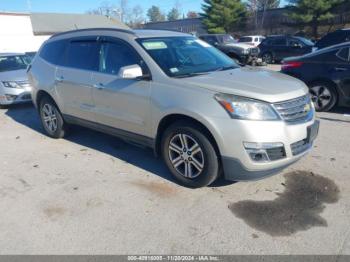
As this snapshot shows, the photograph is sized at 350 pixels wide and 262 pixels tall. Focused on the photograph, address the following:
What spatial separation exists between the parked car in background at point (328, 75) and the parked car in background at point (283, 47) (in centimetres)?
1218

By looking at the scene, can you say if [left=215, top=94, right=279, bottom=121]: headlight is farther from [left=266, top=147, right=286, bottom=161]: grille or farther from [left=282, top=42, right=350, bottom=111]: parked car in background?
[left=282, top=42, right=350, bottom=111]: parked car in background

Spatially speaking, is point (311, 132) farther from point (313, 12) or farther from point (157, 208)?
point (313, 12)

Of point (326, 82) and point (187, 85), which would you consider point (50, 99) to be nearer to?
point (187, 85)

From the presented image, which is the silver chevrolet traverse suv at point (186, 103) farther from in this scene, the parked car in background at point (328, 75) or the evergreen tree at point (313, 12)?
the evergreen tree at point (313, 12)

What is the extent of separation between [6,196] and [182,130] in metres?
2.27

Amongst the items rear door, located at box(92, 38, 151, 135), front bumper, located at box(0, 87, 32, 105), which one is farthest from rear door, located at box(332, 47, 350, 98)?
front bumper, located at box(0, 87, 32, 105)

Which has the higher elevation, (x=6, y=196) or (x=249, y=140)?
(x=249, y=140)

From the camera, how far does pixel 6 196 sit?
4043 mm

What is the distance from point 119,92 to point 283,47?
17.0m

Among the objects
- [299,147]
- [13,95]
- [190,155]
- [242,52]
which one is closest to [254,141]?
[299,147]

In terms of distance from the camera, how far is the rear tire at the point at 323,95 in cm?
697

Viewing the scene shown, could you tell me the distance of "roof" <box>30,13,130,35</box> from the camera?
1714 inches

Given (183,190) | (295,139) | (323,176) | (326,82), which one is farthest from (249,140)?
(326,82)

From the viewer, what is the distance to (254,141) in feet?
11.1
